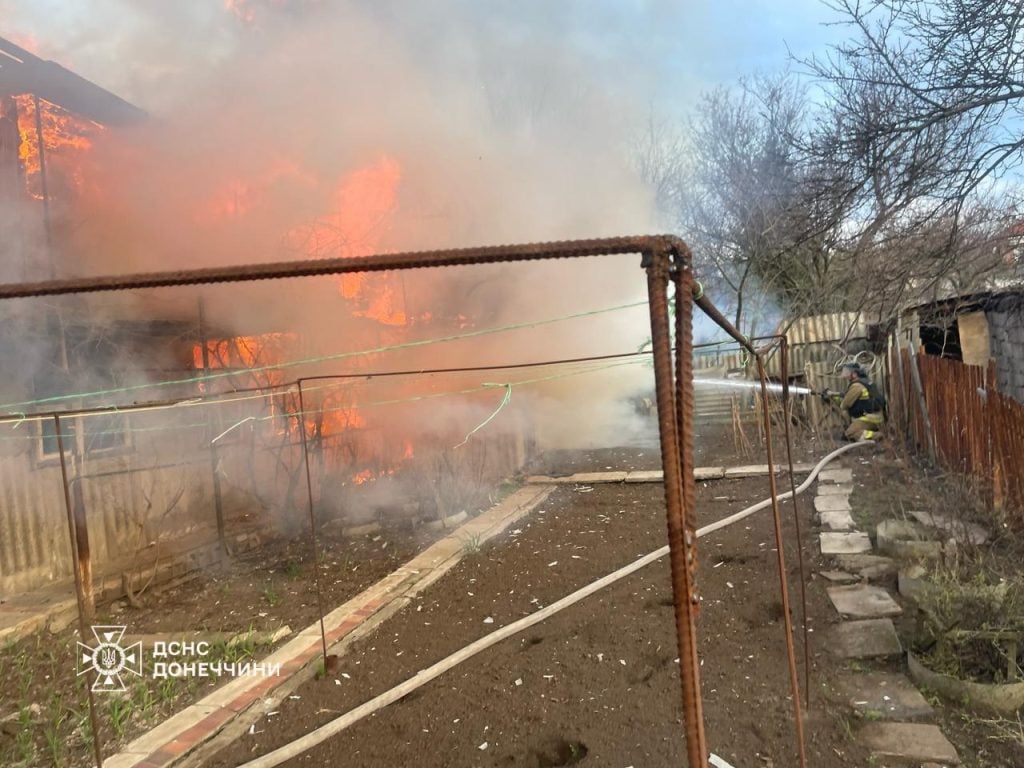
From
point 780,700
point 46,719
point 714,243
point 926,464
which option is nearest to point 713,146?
point 714,243

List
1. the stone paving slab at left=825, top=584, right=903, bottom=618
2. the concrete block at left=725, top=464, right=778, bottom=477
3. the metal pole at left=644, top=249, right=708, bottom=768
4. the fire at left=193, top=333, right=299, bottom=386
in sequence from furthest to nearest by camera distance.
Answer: the concrete block at left=725, top=464, right=778, bottom=477
the fire at left=193, top=333, right=299, bottom=386
the stone paving slab at left=825, top=584, right=903, bottom=618
the metal pole at left=644, top=249, right=708, bottom=768

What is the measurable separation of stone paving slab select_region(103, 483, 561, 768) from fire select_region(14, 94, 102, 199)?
16.9ft

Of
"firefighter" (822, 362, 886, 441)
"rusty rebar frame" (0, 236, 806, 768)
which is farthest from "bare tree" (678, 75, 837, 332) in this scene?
"rusty rebar frame" (0, 236, 806, 768)

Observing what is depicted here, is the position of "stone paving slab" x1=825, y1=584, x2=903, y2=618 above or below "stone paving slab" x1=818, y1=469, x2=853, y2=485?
below

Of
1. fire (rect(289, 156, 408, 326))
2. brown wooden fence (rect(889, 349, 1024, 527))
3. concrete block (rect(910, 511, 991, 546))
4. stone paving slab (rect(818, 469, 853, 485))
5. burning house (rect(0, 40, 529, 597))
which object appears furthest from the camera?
fire (rect(289, 156, 408, 326))

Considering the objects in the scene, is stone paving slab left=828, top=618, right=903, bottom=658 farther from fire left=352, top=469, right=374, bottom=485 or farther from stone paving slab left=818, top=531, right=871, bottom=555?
fire left=352, top=469, right=374, bottom=485

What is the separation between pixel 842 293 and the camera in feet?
48.3

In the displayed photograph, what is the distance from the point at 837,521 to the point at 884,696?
9.52 feet

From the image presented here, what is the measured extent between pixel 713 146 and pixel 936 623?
12.1 metres

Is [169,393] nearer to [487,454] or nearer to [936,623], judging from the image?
[487,454]

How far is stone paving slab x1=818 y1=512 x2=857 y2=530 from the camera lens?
5691 millimetres

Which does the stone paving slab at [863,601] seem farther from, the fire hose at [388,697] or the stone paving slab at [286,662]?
the stone paving slab at [286,662]
